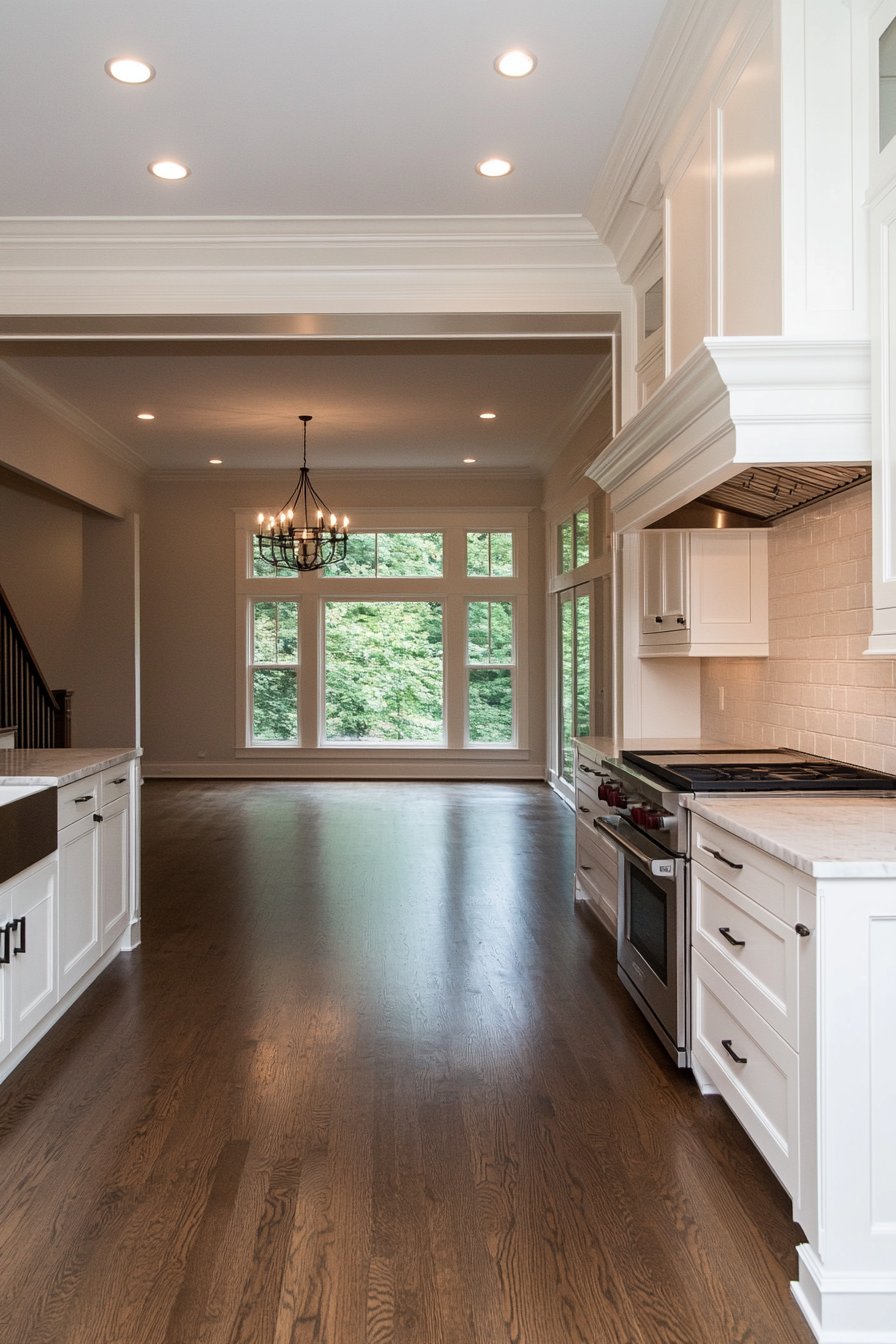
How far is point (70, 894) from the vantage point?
3.42 metres

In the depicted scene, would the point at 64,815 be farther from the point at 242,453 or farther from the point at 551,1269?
the point at 242,453

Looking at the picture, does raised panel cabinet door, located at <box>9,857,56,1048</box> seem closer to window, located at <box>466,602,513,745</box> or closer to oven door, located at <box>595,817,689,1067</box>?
oven door, located at <box>595,817,689,1067</box>

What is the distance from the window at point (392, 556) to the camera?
10.3 metres

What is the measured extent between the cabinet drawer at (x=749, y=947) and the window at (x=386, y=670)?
25.0 feet

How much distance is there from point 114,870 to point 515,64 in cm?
337

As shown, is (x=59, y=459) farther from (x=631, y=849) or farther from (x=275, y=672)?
(x=631, y=849)

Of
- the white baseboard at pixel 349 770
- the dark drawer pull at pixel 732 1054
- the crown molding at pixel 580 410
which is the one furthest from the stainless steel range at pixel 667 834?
the white baseboard at pixel 349 770

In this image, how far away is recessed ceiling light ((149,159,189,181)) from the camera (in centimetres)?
372

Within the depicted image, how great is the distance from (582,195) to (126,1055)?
12.3ft

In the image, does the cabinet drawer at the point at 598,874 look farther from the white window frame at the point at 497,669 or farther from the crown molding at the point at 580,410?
the white window frame at the point at 497,669

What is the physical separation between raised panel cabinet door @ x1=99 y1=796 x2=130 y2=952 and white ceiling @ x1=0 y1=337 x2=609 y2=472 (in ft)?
8.06

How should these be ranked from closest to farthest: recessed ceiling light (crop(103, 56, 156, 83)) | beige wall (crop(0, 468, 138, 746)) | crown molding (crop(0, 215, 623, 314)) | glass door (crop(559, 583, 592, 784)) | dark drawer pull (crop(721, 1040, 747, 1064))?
dark drawer pull (crop(721, 1040, 747, 1064)) < recessed ceiling light (crop(103, 56, 156, 83)) < crown molding (crop(0, 215, 623, 314)) < glass door (crop(559, 583, 592, 784)) < beige wall (crop(0, 468, 138, 746))

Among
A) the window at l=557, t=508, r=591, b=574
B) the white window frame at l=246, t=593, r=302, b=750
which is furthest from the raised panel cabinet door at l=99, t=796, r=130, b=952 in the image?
the white window frame at l=246, t=593, r=302, b=750

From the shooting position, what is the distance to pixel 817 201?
226 cm
